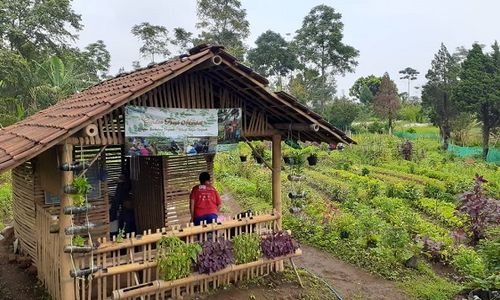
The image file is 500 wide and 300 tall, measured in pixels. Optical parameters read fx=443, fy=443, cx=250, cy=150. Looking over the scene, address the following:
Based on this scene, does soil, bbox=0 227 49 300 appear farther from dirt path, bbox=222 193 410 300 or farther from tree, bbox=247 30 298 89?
tree, bbox=247 30 298 89

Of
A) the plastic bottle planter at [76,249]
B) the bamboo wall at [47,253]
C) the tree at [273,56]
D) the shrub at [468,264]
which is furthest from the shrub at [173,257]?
the tree at [273,56]

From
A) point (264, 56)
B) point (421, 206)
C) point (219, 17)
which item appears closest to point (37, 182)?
point (421, 206)

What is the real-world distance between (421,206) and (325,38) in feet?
126

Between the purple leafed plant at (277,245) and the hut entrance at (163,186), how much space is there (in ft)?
9.53

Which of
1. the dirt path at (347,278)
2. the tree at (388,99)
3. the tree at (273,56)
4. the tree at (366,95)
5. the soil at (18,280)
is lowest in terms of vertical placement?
the dirt path at (347,278)

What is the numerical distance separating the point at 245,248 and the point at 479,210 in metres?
7.09

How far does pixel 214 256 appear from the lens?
745 cm

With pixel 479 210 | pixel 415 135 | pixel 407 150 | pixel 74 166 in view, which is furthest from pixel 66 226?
pixel 415 135

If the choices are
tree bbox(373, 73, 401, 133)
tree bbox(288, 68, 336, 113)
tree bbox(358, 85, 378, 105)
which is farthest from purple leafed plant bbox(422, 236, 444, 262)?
tree bbox(358, 85, 378, 105)

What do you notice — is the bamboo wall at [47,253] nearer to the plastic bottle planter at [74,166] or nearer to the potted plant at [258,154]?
the plastic bottle planter at [74,166]

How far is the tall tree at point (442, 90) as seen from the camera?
38.2m

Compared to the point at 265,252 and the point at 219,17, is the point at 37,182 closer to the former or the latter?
the point at 265,252

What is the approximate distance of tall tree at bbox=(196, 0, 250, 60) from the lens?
41.4 m

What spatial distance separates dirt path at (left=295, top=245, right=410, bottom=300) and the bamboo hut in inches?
53.3
